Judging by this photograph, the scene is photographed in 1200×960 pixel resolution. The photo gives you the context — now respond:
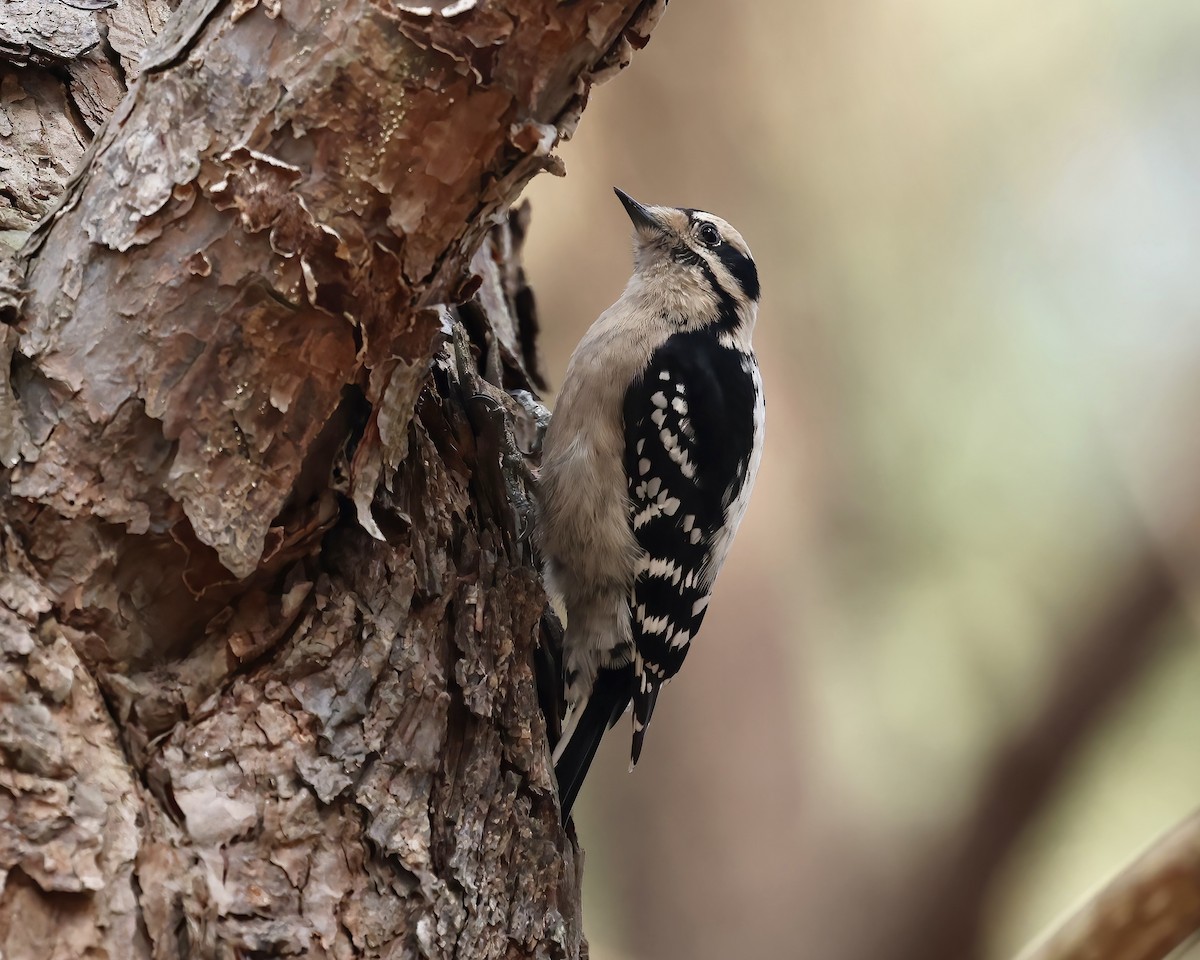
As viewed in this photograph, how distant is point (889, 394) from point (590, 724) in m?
1.76

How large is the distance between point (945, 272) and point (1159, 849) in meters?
1.97

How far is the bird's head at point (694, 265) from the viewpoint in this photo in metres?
2.47

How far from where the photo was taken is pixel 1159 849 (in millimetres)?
2049

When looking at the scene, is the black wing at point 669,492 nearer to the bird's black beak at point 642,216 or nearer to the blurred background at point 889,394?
the bird's black beak at point 642,216

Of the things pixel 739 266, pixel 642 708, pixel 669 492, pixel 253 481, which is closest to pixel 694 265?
pixel 739 266

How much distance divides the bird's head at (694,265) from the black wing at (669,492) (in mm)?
226

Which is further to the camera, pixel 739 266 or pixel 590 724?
pixel 739 266

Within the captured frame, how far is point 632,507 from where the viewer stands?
7.23 feet

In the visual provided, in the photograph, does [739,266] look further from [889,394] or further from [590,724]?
[590,724]

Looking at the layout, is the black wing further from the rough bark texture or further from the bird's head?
the rough bark texture

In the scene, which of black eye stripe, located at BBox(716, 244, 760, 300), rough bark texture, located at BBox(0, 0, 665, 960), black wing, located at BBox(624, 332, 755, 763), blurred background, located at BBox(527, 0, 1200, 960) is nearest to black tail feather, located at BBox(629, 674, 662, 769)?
black wing, located at BBox(624, 332, 755, 763)

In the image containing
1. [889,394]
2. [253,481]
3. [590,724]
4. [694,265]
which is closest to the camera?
[253,481]

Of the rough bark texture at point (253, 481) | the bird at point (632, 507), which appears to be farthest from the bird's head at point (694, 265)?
the rough bark texture at point (253, 481)

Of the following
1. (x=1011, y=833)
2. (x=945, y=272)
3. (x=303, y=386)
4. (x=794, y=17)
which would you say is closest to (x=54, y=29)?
(x=303, y=386)
